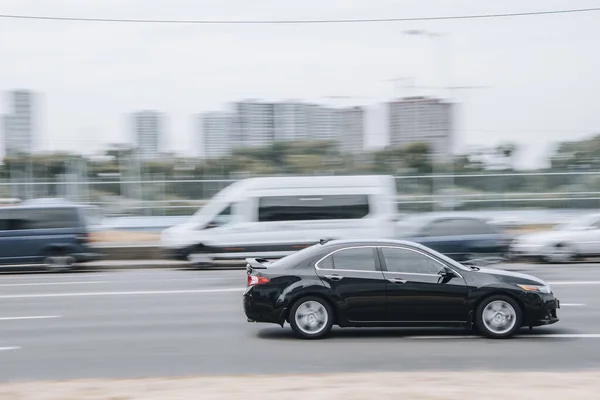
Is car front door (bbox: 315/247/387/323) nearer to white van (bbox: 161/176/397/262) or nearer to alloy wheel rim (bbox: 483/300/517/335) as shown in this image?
alloy wheel rim (bbox: 483/300/517/335)

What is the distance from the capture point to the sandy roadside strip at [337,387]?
6.75m

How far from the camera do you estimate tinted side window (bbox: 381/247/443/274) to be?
1027 cm

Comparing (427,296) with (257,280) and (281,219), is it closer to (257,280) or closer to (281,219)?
(257,280)

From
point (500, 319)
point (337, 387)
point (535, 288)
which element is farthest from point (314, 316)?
point (337, 387)

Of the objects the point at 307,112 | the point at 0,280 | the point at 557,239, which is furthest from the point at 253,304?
the point at 307,112

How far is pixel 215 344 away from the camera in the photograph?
33.2 ft

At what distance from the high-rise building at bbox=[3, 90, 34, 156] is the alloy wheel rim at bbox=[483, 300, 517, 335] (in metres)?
44.2

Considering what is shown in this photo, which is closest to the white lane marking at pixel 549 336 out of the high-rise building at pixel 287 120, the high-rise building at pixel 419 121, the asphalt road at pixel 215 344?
the asphalt road at pixel 215 344

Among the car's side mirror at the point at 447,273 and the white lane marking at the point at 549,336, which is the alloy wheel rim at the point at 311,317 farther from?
the car's side mirror at the point at 447,273

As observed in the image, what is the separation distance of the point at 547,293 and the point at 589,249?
1344 centimetres

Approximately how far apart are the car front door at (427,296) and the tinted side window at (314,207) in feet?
39.0

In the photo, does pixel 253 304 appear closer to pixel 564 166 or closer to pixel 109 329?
pixel 109 329

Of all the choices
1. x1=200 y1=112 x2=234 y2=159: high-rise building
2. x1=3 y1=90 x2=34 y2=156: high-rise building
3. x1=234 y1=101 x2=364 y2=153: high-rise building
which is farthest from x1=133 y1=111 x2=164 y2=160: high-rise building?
x1=3 y1=90 x2=34 y2=156: high-rise building

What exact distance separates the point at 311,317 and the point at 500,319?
2.34 metres
